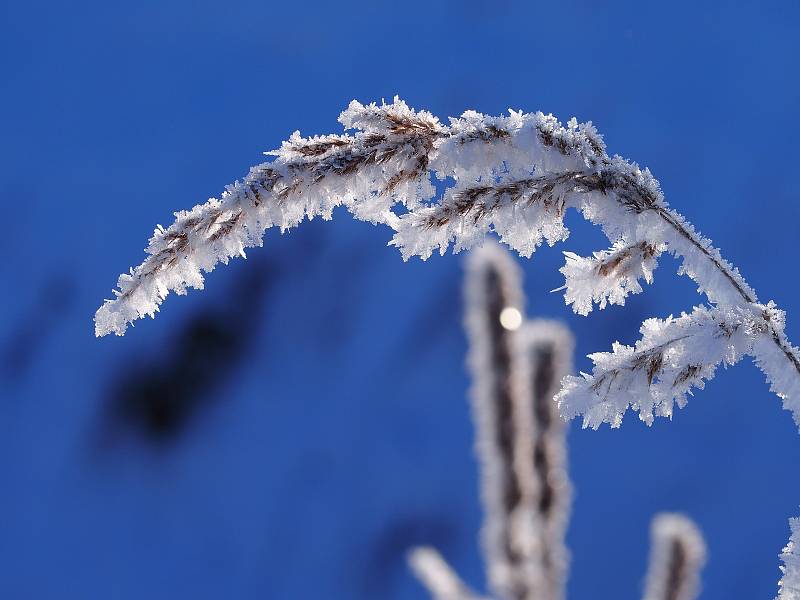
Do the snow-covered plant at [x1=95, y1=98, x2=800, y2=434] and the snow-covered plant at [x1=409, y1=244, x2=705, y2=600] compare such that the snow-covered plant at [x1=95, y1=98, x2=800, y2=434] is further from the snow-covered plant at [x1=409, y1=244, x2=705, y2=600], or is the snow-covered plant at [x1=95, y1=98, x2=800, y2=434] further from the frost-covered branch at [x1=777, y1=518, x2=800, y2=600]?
the snow-covered plant at [x1=409, y1=244, x2=705, y2=600]

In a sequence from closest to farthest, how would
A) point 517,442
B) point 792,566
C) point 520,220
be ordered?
point 792,566 → point 520,220 → point 517,442

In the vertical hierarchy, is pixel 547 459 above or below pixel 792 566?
above

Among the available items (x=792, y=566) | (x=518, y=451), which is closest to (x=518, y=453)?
Result: (x=518, y=451)

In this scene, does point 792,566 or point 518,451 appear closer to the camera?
point 792,566

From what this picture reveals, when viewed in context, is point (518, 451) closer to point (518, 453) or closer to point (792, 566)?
point (518, 453)

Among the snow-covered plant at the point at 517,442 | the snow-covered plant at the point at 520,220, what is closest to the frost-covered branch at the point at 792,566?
the snow-covered plant at the point at 520,220

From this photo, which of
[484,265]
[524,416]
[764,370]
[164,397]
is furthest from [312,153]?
[164,397]

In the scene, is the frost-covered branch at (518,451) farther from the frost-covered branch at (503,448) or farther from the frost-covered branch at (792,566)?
the frost-covered branch at (792,566)

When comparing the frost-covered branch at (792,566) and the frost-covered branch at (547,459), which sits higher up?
the frost-covered branch at (547,459)
